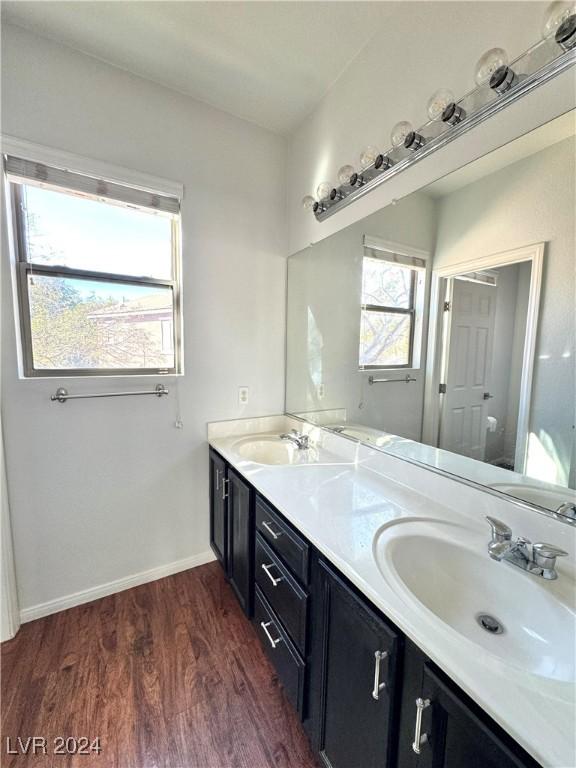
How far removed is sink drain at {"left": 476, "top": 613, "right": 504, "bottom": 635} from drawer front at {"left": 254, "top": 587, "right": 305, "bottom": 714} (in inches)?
23.8

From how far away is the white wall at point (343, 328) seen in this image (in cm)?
138

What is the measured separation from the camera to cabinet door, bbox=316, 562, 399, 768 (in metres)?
0.74

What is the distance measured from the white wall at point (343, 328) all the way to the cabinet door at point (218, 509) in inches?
25.8

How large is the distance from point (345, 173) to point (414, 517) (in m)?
1.56

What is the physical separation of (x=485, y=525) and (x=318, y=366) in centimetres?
123

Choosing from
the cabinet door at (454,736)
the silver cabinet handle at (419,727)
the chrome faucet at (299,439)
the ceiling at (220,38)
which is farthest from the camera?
the chrome faucet at (299,439)

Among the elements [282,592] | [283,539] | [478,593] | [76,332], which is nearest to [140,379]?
[76,332]

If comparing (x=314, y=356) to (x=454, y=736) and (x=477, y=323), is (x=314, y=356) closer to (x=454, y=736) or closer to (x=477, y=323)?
(x=477, y=323)

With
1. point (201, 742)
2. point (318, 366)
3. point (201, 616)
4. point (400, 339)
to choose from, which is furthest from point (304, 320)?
point (201, 742)

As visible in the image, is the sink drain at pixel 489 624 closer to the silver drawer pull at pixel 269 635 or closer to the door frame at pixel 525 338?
the door frame at pixel 525 338

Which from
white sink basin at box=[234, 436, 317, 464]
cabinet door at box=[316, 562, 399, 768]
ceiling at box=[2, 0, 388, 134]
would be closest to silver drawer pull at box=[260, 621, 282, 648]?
cabinet door at box=[316, 562, 399, 768]

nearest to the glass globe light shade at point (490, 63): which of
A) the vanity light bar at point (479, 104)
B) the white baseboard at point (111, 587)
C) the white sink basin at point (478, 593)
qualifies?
the vanity light bar at point (479, 104)

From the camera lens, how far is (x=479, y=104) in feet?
3.39

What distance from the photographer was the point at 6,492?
153 cm
